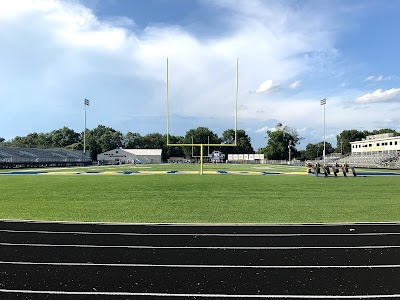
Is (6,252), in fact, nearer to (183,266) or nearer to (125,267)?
(125,267)

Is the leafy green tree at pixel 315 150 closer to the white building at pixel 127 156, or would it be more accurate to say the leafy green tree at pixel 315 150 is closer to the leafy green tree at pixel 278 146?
the leafy green tree at pixel 278 146

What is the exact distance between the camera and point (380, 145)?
77.0 metres

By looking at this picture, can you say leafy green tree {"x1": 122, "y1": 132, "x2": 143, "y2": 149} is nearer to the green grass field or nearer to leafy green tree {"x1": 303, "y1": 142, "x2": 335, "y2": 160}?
leafy green tree {"x1": 303, "y1": 142, "x2": 335, "y2": 160}

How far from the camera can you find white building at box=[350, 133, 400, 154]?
72312 millimetres

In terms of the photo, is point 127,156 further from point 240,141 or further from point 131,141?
A: point 240,141

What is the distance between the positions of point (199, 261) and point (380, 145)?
268 feet

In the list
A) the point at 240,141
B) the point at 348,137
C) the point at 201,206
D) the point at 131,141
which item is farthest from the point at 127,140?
the point at 201,206

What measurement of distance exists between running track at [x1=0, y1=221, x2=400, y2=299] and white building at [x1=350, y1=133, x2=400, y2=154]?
72.7m

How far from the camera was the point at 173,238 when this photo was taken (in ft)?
23.8

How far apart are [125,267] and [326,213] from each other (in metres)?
6.77

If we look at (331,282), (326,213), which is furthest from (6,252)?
(326,213)

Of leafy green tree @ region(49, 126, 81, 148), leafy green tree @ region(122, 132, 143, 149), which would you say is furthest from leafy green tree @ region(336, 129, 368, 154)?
leafy green tree @ region(49, 126, 81, 148)

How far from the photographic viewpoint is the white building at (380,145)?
2847 inches

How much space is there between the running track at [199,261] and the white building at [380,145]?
7269cm
